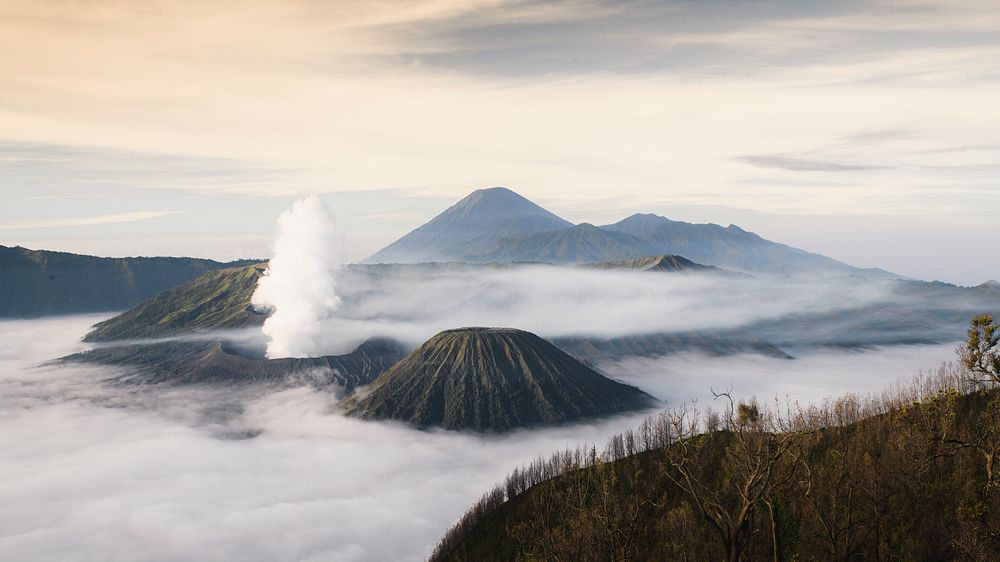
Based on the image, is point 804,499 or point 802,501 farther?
point 802,501

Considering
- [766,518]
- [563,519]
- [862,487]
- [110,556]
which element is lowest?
[110,556]

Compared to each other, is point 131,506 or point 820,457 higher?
point 820,457

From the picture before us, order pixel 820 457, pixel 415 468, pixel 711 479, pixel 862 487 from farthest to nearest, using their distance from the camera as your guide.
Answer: pixel 415 468
pixel 711 479
pixel 820 457
pixel 862 487

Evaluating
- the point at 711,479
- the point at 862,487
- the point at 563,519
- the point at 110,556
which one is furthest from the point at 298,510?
the point at 862,487

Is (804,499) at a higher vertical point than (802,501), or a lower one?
higher

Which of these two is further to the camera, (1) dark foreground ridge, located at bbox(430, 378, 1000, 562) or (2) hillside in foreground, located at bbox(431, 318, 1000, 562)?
(1) dark foreground ridge, located at bbox(430, 378, 1000, 562)

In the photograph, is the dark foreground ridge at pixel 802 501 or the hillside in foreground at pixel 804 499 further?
the dark foreground ridge at pixel 802 501


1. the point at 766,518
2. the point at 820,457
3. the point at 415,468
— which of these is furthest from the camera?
the point at 415,468

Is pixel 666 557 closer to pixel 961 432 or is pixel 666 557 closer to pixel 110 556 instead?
pixel 961 432
